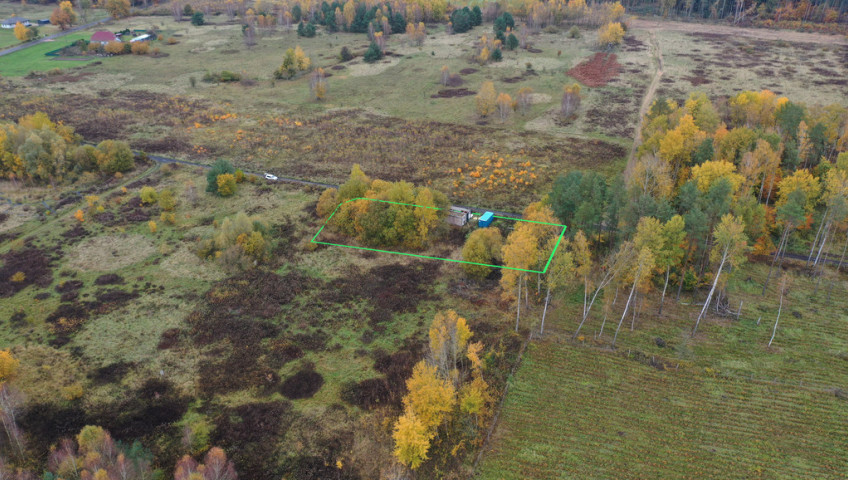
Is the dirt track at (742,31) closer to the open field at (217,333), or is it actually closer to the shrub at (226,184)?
the open field at (217,333)

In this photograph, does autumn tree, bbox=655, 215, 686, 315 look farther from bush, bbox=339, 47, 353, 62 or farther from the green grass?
the green grass

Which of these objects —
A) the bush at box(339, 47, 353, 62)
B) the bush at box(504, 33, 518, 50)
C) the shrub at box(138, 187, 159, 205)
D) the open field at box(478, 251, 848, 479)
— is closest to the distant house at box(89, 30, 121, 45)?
the bush at box(339, 47, 353, 62)

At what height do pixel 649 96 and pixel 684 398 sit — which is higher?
pixel 649 96

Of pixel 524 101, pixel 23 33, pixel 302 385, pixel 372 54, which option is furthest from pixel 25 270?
pixel 23 33

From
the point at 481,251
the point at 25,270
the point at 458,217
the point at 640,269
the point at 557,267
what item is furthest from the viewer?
the point at 458,217

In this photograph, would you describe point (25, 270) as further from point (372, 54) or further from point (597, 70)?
point (597, 70)

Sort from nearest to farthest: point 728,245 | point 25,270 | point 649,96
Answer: point 728,245, point 25,270, point 649,96

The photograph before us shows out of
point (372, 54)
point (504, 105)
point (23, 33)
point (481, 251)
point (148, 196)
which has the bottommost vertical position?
point (148, 196)

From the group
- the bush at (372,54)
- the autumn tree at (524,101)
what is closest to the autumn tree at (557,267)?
the autumn tree at (524,101)
